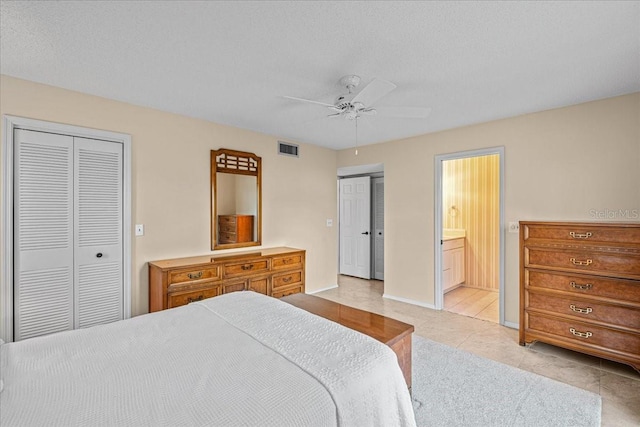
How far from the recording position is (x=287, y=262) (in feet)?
12.8

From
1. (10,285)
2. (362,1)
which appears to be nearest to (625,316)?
(362,1)

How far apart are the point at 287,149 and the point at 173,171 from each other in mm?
1721

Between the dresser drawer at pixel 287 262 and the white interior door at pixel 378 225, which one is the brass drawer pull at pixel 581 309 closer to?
the dresser drawer at pixel 287 262

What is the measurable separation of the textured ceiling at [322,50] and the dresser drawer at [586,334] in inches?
83.0

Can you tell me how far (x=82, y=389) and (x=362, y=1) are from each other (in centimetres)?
216

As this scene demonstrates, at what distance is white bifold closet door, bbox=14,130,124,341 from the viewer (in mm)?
2570

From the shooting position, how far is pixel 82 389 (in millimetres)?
1123

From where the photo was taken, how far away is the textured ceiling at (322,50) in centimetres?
168

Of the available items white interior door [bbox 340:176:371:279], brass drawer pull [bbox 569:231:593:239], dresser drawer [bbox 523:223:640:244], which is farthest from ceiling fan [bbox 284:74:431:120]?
white interior door [bbox 340:176:371:279]

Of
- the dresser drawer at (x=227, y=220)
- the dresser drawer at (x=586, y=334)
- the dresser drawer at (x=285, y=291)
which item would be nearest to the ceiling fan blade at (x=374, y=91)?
the dresser drawer at (x=227, y=220)

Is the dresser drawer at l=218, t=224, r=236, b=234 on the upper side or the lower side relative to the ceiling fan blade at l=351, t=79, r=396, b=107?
lower

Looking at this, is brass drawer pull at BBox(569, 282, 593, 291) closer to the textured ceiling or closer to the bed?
the textured ceiling

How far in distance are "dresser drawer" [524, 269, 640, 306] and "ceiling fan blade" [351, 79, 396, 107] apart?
227 cm

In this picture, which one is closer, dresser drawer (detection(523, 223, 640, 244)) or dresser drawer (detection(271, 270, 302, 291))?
dresser drawer (detection(523, 223, 640, 244))
